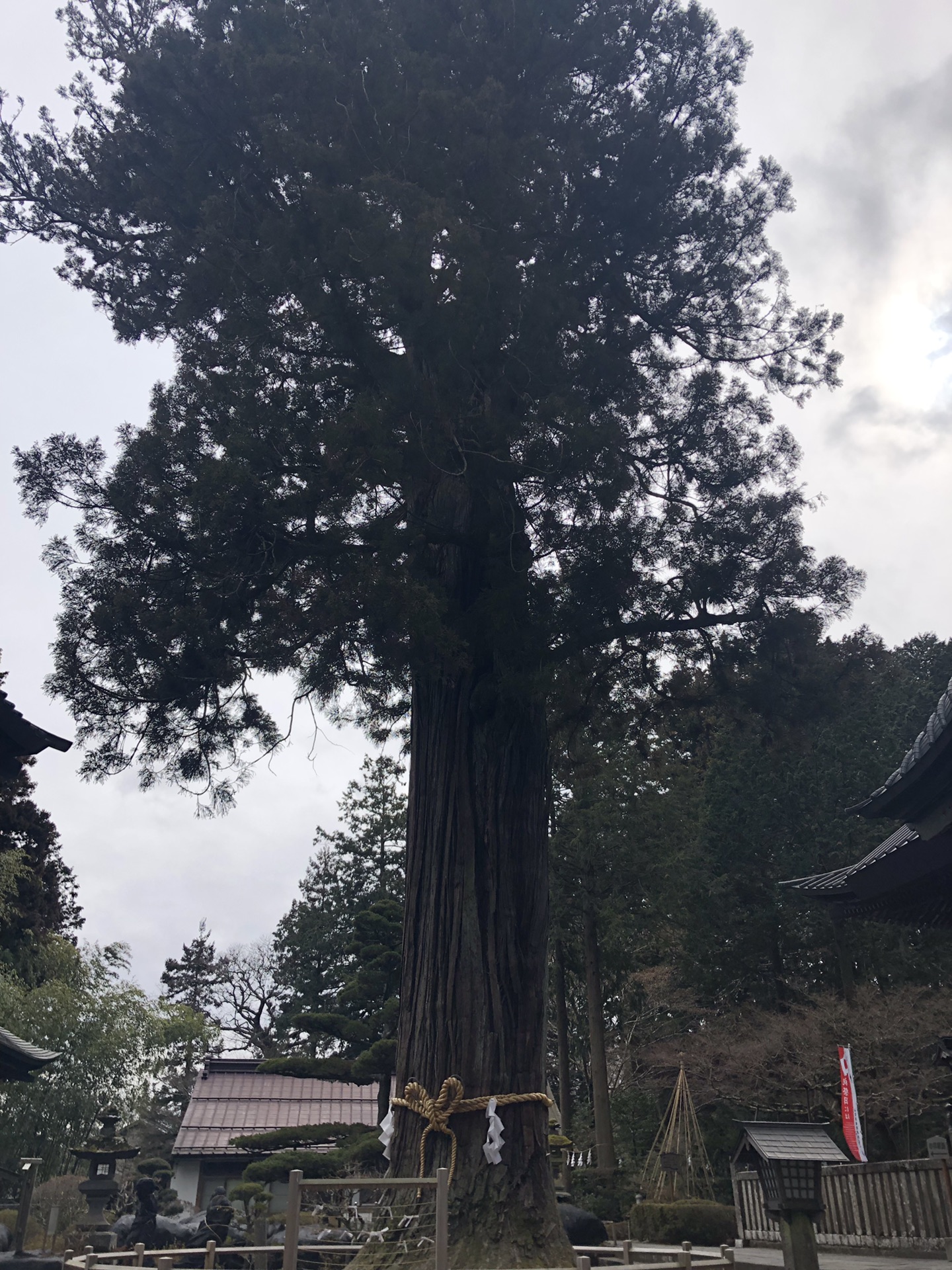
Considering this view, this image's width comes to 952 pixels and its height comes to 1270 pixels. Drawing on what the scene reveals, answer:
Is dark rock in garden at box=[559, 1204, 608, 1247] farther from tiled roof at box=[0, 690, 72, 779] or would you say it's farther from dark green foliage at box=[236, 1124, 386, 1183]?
tiled roof at box=[0, 690, 72, 779]

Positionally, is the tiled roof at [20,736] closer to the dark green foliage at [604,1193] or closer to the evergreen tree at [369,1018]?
the evergreen tree at [369,1018]

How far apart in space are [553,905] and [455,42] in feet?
51.0

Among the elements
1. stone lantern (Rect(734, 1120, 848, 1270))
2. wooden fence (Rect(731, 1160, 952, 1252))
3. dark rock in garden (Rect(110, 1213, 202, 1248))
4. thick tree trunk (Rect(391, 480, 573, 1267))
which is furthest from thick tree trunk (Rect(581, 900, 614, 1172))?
thick tree trunk (Rect(391, 480, 573, 1267))

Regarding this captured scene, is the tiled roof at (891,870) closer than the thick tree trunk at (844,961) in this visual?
Yes

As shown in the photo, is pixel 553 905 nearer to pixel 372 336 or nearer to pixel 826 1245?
pixel 826 1245

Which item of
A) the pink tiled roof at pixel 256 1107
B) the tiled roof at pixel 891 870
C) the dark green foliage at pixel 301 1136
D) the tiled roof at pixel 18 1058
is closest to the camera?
the tiled roof at pixel 891 870

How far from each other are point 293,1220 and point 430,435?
4976 mm

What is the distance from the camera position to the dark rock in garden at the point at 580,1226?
10.8 meters

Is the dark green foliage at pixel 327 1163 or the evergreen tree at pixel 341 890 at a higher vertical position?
the evergreen tree at pixel 341 890

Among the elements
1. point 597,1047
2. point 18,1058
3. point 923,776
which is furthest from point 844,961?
point 923,776

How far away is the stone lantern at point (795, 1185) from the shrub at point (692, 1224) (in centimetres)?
799

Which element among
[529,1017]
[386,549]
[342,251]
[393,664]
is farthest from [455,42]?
[529,1017]

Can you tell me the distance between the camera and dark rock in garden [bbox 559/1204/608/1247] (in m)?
10.8

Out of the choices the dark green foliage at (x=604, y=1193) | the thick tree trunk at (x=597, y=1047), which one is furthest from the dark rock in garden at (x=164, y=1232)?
the thick tree trunk at (x=597, y=1047)
